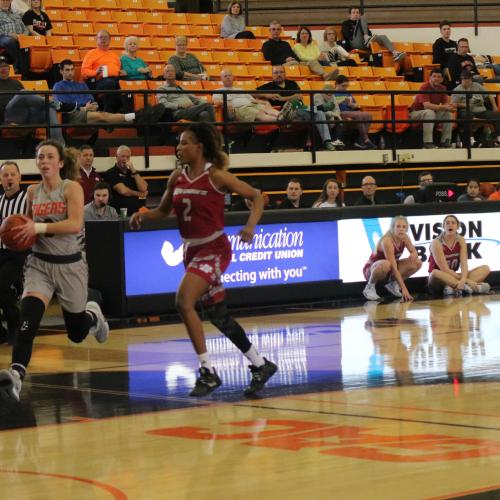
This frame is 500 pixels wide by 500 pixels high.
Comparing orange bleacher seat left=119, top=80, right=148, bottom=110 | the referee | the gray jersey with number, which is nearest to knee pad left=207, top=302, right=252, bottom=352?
the gray jersey with number

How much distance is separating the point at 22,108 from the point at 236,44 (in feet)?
24.4

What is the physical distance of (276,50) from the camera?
2441cm

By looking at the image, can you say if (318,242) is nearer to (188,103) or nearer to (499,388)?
(188,103)

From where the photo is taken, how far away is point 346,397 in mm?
9469

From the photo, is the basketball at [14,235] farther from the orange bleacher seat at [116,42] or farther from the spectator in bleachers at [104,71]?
the orange bleacher seat at [116,42]

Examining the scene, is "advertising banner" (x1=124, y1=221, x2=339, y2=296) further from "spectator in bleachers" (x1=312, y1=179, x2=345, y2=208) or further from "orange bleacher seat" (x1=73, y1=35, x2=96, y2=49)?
"orange bleacher seat" (x1=73, y1=35, x2=96, y2=49)

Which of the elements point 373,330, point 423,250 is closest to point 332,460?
point 373,330

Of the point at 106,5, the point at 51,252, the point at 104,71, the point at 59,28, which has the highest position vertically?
Answer: the point at 106,5

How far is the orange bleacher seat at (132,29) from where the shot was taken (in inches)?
939

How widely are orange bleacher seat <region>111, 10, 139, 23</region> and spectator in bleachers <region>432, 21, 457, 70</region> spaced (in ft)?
21.0

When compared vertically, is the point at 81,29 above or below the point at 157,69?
above

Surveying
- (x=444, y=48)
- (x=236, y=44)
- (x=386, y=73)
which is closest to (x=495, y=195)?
(x=386, y=73)

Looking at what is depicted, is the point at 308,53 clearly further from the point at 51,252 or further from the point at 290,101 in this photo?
the point at 51,252

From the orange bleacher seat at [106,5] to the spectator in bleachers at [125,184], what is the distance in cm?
738
